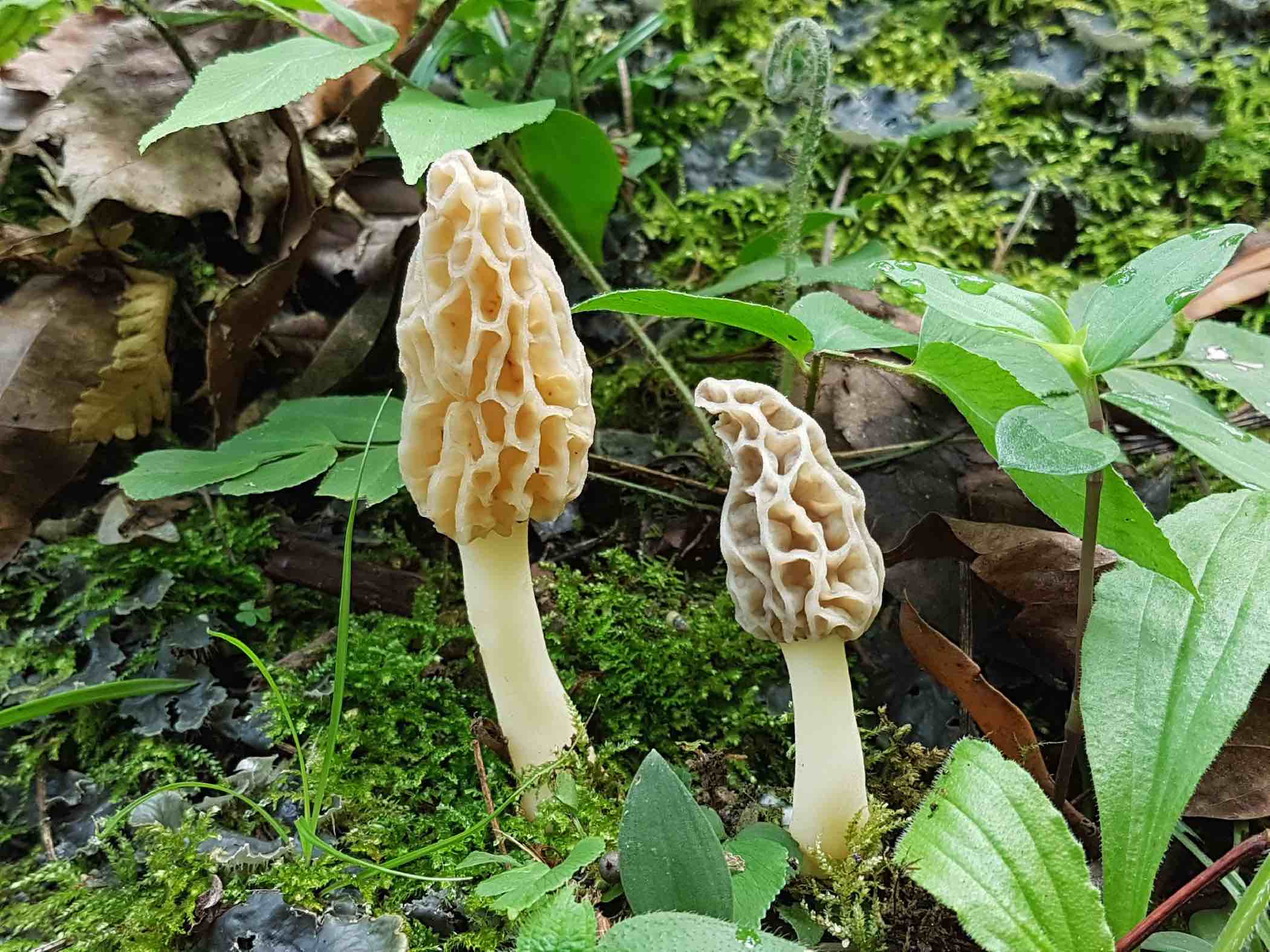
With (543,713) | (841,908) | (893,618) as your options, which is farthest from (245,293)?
(841,908)

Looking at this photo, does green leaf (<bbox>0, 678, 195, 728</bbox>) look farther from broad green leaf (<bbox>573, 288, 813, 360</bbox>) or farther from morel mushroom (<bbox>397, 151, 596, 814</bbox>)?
broad green leaf (<bbox>573, 288, 813, 360</bbox>)

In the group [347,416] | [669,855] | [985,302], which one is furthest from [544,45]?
[669,855]

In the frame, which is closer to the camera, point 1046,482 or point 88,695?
point 1046,482

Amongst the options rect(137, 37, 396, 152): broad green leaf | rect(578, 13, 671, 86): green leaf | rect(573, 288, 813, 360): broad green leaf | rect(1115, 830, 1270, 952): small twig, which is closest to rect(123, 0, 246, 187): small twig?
rect(137, 37, 396, 152): broad green leaf

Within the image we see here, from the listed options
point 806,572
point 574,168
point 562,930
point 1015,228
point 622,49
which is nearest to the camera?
point 562,930

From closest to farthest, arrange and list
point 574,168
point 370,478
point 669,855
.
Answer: point 669,855
point 370,478
point 574,168

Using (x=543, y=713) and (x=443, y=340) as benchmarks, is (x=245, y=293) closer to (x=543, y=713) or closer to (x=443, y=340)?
(x=443, y=340)

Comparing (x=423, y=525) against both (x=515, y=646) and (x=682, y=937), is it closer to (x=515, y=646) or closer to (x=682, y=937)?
(x=515, y=646)
